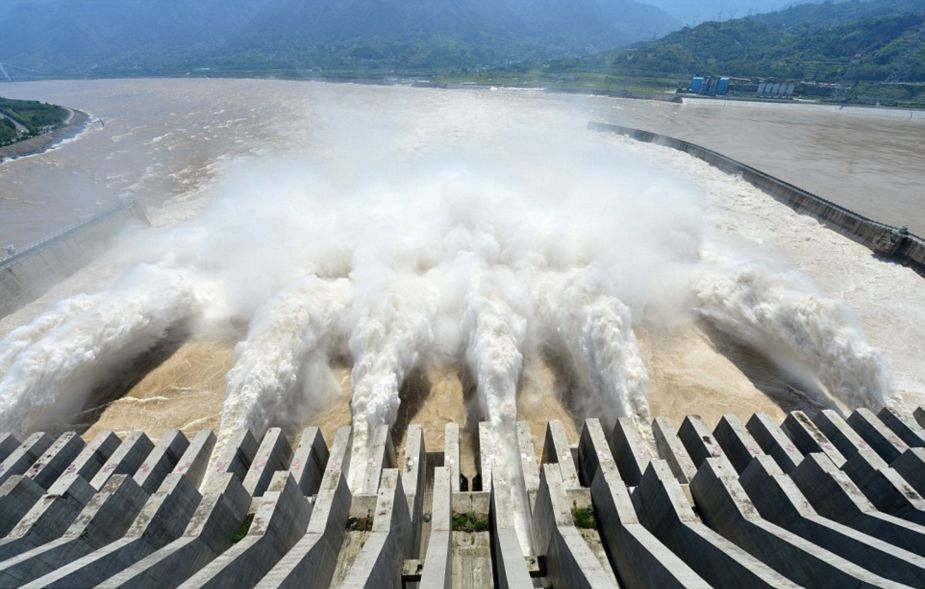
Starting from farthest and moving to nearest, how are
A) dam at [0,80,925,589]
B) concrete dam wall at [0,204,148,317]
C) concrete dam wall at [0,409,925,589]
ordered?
concrete dam wall at [0,204,148,317]
dam at [0,80,925,589]
concrete dam wall at [0,409,925,589]

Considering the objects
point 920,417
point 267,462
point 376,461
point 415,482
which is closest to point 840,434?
point 920,417

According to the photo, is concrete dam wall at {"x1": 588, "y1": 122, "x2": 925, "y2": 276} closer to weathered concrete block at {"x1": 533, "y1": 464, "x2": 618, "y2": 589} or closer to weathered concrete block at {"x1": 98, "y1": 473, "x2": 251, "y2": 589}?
weathered concrete block at {"x1": 533, "y1": 464, "x2": 618, "y2": 589}

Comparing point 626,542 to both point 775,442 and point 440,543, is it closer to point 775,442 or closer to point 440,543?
point 440,543

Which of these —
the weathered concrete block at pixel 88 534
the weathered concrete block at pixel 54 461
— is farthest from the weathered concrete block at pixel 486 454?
the weathered concrete block at pixel 54 461

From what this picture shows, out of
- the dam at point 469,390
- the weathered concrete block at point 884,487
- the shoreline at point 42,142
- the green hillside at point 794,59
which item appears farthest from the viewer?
the green hillside at point 794,59

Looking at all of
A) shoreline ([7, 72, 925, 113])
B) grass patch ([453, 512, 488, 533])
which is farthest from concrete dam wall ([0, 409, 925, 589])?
shoreline ([7, 72, 925, 113])

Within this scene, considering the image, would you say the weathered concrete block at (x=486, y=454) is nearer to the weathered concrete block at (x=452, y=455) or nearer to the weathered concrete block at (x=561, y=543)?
the weathered concrete block at (x=452, y=455)
